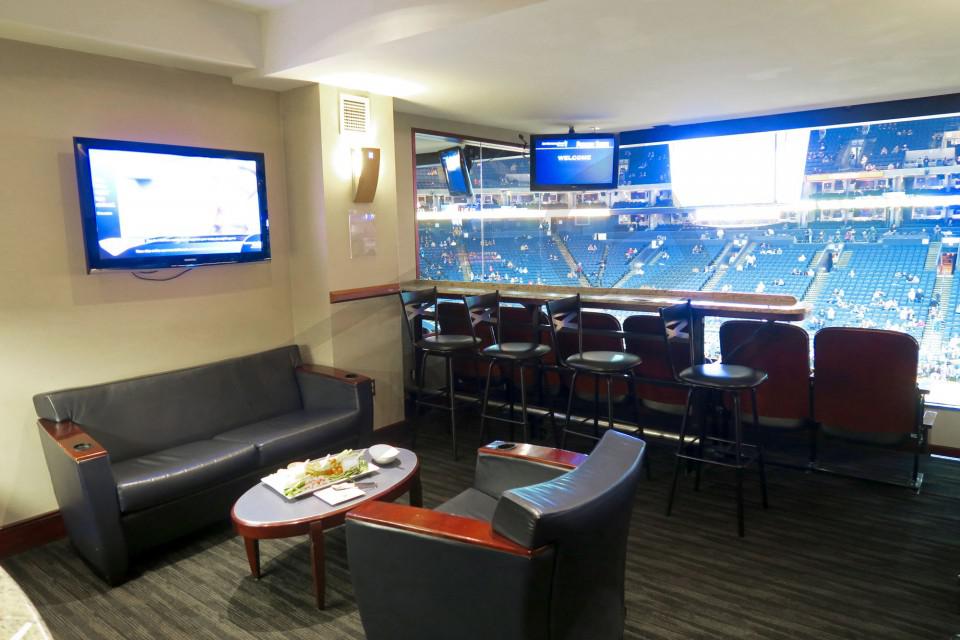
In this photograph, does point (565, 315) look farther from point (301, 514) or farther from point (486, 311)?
point (301, 514)

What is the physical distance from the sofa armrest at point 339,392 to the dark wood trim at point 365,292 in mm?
520

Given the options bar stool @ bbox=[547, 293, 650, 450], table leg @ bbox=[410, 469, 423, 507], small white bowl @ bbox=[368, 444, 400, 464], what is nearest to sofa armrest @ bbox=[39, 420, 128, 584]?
small white bowl @ bbox=[368, 444, 400, 464]

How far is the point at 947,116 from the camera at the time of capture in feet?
15.5

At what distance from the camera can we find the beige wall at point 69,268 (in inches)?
130

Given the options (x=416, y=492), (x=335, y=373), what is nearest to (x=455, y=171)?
(x=335, y=373)

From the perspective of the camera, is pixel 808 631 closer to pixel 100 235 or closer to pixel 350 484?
pixel 350 484

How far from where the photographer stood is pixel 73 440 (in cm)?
311

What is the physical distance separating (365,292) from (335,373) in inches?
26.4

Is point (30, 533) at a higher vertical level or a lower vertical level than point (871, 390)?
lower

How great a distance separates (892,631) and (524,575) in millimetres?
1778

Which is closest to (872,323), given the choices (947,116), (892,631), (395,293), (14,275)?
(947,116)

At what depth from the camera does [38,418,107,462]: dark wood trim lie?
9.61 feet

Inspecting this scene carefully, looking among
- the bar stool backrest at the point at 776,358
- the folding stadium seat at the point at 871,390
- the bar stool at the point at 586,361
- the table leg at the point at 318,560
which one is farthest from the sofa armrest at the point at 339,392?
the folding stadium seat at the point at 871,390

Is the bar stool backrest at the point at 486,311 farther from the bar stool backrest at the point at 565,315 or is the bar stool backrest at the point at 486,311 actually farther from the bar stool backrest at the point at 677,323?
the bar stool backrest at the point at 677,323
